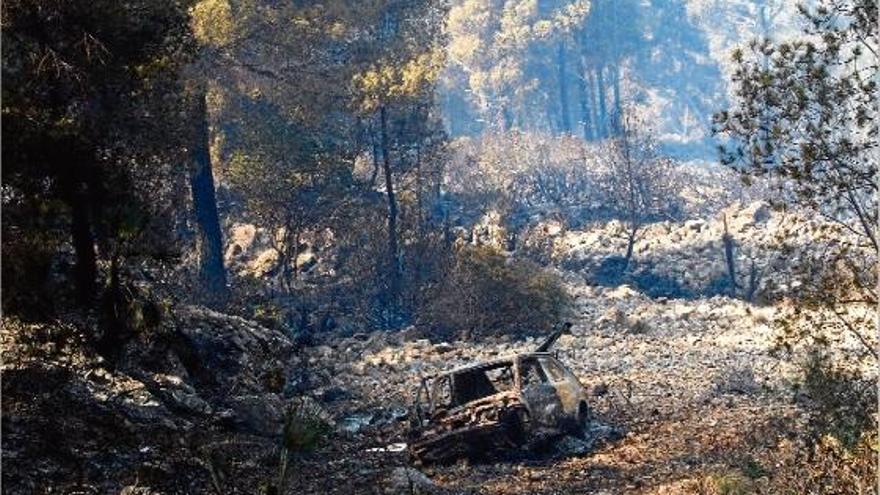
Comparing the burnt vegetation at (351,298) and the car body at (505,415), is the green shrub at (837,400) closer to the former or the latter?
the burnt vegetation at (351,298)

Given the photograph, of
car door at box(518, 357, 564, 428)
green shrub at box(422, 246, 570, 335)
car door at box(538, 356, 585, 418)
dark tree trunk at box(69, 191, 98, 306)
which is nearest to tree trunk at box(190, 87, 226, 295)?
green shrub at box(422, 246, 570, 335)

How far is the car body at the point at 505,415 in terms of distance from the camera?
A: 12172mm

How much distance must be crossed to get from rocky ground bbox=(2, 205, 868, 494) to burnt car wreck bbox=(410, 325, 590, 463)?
0.26m

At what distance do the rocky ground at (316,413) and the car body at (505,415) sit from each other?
0.94 feet

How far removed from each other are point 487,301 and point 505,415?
11.6 m

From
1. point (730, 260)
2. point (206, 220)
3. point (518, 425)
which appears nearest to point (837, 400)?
point (518, 425)

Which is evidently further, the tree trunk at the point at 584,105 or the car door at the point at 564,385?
the tree trunk at the point at 584,105

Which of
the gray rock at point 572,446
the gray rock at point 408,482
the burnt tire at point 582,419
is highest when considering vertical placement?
the gray rock at point 408,482

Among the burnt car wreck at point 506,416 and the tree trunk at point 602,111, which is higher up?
the tree trunk at point 602,111

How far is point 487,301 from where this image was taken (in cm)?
2380

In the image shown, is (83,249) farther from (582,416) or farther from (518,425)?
(582,416)

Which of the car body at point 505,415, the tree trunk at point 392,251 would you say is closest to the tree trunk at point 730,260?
the tree trunk at point 392,251

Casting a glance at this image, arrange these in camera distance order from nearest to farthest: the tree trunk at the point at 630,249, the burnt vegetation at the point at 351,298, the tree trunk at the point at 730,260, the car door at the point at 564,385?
the burnt vegetation at the point at 351,298
the car door at the point at 564,385
the tree trunk at the point at 730,260
the tree trunk at the point at 630,249

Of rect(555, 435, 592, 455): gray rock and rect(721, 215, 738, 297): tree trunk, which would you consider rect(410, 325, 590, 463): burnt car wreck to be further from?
rect(721, 215, 738, 297): tree trunk
